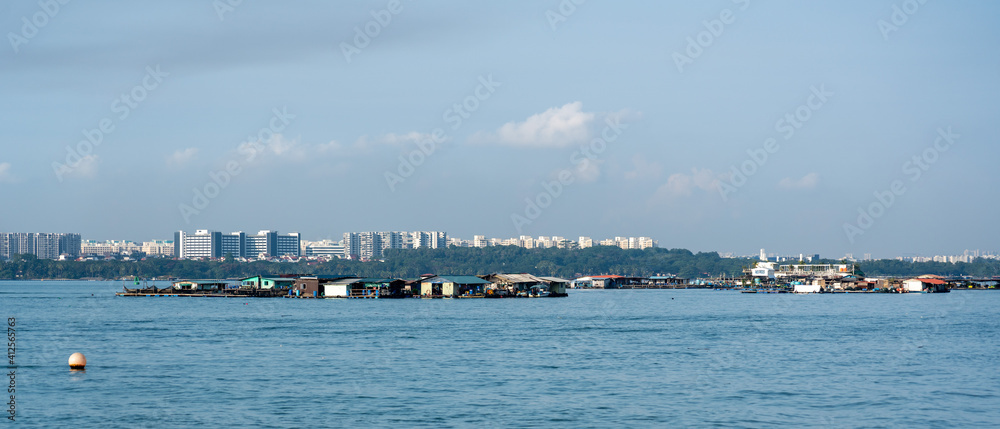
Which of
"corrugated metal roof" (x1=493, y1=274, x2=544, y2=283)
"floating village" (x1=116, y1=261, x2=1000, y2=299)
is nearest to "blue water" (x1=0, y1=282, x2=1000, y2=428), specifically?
"floating village" (x1=116, y1=261, x2=1000, y2=299)

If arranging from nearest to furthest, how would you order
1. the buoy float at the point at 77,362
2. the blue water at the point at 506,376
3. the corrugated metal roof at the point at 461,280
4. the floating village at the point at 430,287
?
the blue water at the point at 506,376 → the buoy float at the point at 77,362 → the corrugated metal roof at the point at 461,280 → the floating village at the point at 430,287

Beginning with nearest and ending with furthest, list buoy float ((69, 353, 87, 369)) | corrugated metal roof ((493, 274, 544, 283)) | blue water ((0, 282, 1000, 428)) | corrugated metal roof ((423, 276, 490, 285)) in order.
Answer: blue water ((0, 282, 1000, 428)), buoy float ((69, 353, 87, 369)), corrugated metal roof ((423, 276, 490, 285)), corrugated metal roof ((493, 274, 544, 283))

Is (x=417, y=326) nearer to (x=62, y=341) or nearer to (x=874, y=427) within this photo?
(x=62, y=341)

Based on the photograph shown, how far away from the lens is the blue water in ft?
72.5

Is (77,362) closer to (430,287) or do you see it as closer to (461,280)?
(430,287)

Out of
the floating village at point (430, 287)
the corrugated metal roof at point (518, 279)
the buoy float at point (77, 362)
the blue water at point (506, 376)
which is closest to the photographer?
the blue water at point (506, 376)

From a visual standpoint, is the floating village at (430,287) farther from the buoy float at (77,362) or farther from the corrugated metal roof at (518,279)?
the buoy float at (77,362)

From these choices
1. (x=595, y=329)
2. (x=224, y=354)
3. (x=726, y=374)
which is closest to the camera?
(x=726, y=374)

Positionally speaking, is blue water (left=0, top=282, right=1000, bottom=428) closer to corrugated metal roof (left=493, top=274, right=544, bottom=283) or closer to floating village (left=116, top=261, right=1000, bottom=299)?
floating village (left=116, top=261, right=1000, bottom=299)

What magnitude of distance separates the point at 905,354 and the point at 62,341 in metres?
34.4

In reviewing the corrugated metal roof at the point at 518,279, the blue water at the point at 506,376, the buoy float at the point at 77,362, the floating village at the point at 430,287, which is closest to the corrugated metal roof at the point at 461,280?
the floating village at the point at 430,287

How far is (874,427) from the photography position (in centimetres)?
2094

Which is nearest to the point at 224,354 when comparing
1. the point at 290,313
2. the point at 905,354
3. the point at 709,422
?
the point at 709,422

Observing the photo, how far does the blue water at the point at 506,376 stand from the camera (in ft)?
72.5
